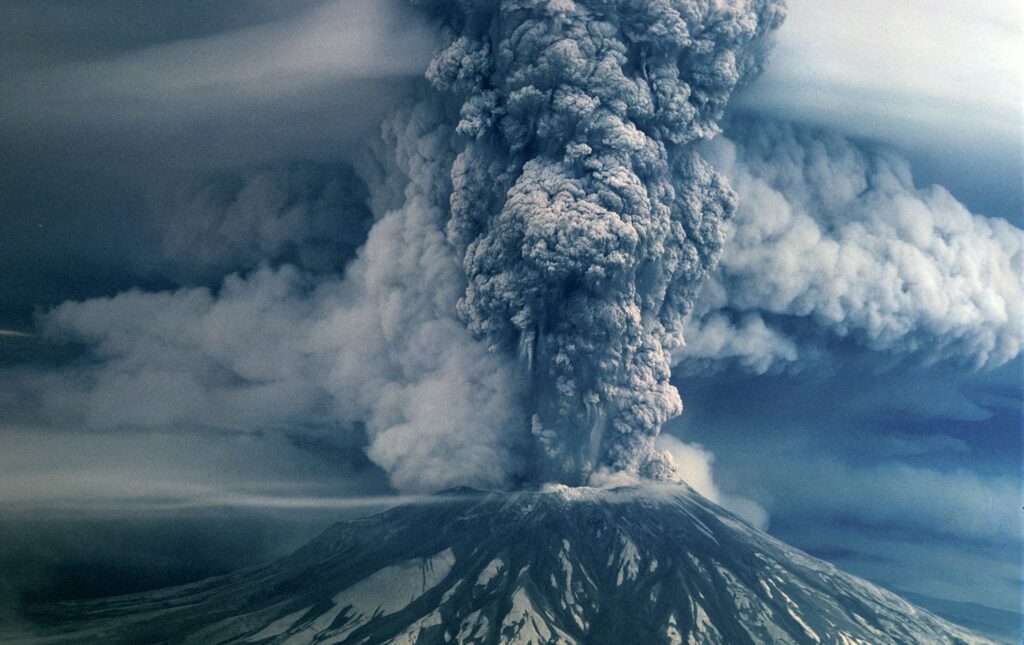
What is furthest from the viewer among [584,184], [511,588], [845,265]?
Answer: [845,265]

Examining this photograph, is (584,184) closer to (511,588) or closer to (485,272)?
(485,272)

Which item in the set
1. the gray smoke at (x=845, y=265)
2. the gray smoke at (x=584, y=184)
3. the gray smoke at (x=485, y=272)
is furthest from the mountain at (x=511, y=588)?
the gray smoke at (x=845, y=265)

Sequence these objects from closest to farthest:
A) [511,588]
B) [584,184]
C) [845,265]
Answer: [584,184], [511,588], [845,265]

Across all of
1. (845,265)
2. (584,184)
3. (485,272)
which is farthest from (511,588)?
(845,265)

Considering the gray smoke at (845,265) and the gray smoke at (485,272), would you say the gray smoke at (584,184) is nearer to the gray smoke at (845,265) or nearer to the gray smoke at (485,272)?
the gray smoke at (485,272)

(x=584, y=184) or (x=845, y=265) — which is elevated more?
(x=845, y=265)
